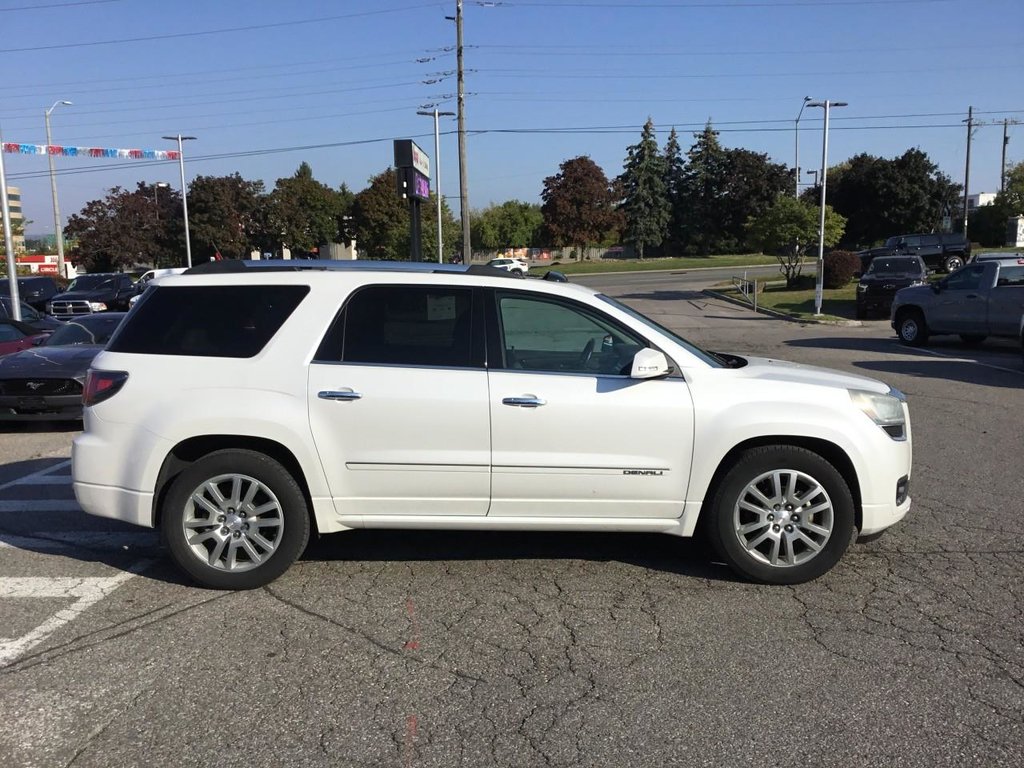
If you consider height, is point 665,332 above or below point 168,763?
above

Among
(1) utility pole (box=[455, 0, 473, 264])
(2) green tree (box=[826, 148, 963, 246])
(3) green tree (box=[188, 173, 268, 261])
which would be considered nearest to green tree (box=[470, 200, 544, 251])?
(3) green tree (box=[188, 173, 268, 261])

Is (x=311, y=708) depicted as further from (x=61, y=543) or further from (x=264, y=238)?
(x=264, y=238)

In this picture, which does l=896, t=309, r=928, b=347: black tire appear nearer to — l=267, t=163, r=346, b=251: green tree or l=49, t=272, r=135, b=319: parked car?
l=49, t=272, r=135, b=319: parked car

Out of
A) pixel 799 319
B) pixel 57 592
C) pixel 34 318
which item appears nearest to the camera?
pixel 57 592

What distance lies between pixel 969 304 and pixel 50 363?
16.4m

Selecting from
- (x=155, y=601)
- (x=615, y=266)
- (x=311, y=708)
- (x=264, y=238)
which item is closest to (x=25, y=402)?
(x=155, y=601)

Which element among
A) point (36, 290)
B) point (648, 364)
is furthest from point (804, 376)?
point (36, 290)

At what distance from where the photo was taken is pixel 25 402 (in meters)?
9.66

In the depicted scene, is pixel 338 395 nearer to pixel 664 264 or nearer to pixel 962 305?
pixel 962 305

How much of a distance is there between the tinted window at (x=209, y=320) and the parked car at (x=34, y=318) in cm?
1016

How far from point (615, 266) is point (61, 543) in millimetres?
66501

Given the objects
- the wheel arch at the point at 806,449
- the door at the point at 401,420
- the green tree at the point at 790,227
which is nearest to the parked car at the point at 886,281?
the green tree at the point at 790,227

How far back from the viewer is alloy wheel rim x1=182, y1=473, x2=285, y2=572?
4770mm

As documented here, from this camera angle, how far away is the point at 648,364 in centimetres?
460
